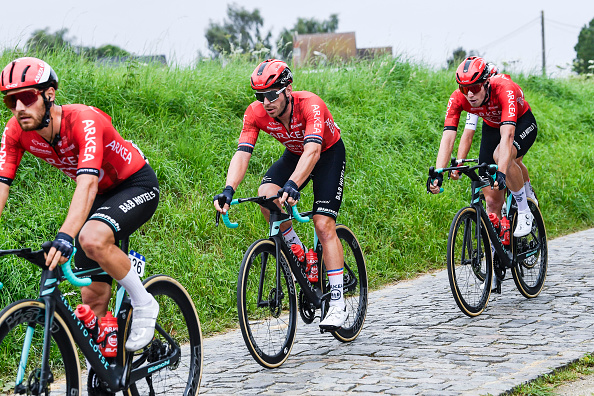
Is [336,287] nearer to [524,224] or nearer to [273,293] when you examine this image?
[273,293]

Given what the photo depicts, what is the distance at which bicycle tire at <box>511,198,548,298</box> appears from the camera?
7.39 metres

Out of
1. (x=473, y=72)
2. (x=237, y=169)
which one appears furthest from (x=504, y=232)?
(x=237, y=169)

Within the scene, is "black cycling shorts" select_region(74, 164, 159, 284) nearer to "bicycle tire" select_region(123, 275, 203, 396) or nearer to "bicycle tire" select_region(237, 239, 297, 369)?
"bicycle tire" select_region(123, 275, 203, 396)

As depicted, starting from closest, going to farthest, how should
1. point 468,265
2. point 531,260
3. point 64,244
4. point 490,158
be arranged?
1. point 64,244
2. point 468,265
3. point 531,260
4. point 490,158

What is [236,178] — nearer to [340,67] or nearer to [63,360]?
[63,360]

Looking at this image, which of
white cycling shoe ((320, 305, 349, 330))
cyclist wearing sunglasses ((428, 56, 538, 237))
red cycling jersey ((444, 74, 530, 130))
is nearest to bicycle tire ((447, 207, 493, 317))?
cyclist wearing sunglasses ((428, 56, 538, 237))

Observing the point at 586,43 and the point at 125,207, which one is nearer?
the point at 125,207

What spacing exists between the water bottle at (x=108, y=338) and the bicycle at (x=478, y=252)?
3525 millimetres

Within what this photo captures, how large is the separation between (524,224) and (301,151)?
9.21 feet

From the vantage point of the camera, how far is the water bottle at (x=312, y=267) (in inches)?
231

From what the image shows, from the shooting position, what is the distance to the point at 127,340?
13.1ft

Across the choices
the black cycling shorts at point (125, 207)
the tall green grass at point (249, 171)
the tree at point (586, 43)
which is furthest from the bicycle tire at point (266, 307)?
the tree at point (586, 43)

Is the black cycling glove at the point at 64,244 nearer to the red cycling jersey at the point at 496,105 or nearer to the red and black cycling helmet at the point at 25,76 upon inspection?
the red and black cycling helmet at the point at 25,76

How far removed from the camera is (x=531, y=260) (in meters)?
7.64
